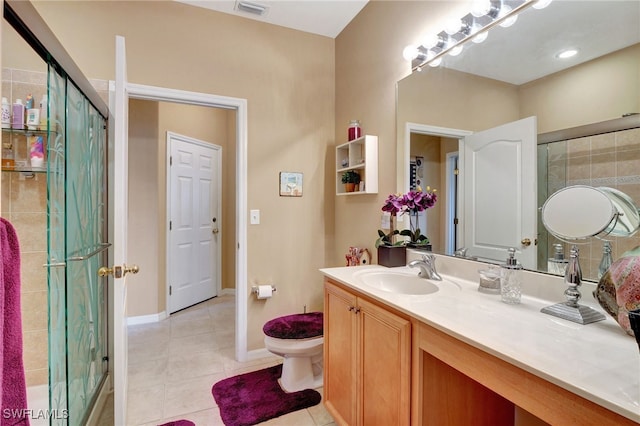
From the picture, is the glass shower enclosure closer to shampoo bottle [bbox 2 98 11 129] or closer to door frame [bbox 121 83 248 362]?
shampoo bottle [bbox 2 98 11 129]

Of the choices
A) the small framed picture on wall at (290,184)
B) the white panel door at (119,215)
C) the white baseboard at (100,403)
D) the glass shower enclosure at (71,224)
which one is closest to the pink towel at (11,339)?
the glass shower enclosure at (71,224)

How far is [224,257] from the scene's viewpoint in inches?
168

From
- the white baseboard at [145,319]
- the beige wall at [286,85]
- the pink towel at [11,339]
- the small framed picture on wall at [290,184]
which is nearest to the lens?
the pink towel at [11,339]

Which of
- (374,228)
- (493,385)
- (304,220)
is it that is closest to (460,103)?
(374,228)

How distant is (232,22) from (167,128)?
1.55 m

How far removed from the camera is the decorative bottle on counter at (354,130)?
2352mm

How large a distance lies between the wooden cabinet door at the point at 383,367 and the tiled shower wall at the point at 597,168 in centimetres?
70

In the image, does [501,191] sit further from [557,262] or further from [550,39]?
[550,39]

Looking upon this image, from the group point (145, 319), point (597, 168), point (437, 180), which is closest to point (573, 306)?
point (597, 168)

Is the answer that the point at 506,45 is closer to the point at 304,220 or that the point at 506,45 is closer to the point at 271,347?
the point at 304,220

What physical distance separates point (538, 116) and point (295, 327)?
5.86ft

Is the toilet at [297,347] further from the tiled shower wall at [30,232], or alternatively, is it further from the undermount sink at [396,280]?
the tiled shower wall at [30,232]

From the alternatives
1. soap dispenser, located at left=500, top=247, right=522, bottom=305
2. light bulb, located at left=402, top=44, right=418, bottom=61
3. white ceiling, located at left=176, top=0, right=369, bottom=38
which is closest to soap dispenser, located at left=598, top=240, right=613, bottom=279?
soap dispenser, located at left=500, top=247, right=522, bottom=305

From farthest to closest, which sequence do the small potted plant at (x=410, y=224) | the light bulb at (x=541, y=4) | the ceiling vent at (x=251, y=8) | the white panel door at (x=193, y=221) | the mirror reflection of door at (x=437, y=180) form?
the white panel door at (x=193, y=221) < the ceiling vent at (x=251, y=8) < the small potted plant at (x=410, y=224) < the mirror reflection of door at (x=437, y=180) < the light bulb at (x=541, y=4)
